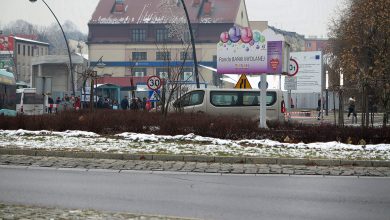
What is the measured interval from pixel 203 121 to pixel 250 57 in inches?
151

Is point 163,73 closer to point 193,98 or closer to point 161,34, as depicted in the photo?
point 193,98

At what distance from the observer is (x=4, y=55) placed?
117m

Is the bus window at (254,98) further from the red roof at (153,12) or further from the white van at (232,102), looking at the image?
the red roof at (153,12)

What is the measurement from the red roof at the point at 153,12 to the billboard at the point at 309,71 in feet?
125

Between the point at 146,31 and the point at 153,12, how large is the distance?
335 centimetres

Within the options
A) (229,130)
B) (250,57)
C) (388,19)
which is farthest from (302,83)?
(229,130)

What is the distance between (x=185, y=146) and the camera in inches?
690

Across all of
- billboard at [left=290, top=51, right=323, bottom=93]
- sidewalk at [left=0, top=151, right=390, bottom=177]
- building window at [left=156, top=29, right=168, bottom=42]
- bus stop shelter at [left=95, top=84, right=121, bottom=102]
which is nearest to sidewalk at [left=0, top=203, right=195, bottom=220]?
sidewalk at [left=0, top=151, right=390, bottom=177]

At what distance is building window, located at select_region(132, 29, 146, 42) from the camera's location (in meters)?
96.1

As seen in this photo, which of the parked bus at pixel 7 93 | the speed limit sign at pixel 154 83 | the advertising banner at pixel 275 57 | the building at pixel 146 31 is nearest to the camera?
the advertising banner at pixel 275 57

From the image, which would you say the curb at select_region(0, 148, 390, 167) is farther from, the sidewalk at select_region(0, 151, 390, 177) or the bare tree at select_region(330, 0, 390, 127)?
the bare tree at select_region(330, 0, 390, 127)

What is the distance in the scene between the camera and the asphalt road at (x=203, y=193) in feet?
29.0

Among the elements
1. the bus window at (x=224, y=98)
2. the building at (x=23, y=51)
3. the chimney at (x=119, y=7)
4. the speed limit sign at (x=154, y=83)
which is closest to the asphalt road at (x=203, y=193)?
the bus window at (x=224, y=98)

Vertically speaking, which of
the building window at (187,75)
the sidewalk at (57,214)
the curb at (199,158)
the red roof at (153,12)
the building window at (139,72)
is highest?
the red roof at (153,12)
